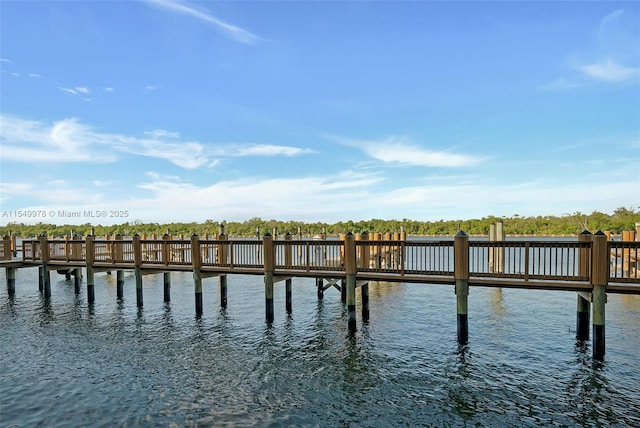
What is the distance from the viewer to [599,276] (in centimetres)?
991

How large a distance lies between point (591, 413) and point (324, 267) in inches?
324

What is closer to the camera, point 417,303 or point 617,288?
point 617,288

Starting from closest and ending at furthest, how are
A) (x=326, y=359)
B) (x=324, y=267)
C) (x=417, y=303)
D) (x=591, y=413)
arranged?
(x=591, y=413), (x=326, y=359), (x=324, y=267), (x=417, y=303)

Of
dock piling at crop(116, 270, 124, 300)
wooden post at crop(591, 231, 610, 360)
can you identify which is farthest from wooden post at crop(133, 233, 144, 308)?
Result: wooden post at crop(591, 231, 610, 360)

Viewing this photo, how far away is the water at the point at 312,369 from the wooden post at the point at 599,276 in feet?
3.76

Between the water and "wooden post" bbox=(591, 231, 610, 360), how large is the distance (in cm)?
115

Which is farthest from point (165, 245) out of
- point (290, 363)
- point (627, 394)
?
point (627, 394)

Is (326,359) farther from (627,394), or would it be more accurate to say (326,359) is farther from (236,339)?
(627,394)

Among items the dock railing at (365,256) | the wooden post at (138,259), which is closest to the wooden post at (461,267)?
the dock railing at (365,256)

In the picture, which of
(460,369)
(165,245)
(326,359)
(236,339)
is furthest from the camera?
(165,245)

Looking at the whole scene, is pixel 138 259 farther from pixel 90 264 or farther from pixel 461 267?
pixel 461 267

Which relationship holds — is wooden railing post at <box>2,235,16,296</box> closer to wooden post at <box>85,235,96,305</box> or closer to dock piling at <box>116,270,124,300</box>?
wooden post at <box>85,235,96,305</box>

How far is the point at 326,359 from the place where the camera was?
34.9 ft

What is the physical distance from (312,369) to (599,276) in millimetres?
7531
